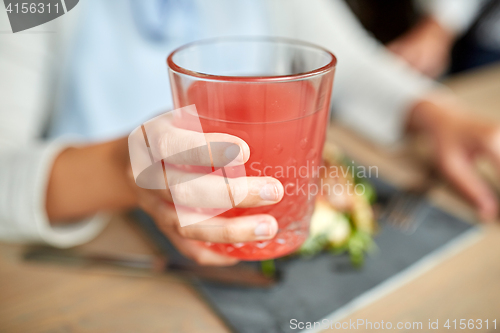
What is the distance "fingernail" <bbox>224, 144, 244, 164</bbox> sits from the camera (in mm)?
298

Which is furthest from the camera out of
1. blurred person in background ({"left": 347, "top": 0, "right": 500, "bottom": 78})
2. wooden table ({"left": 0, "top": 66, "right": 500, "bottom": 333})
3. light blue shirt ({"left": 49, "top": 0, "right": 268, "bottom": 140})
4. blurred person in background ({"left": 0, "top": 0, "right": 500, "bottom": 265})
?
blurred person in background ({"left": 347, "top": 0, "right": 500, "bottom": 78})

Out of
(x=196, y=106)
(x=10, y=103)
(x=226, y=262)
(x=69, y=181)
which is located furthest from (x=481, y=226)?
(x=10, y=103)

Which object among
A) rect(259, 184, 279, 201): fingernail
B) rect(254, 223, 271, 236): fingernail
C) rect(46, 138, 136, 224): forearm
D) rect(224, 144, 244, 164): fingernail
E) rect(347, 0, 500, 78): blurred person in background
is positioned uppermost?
rect(224, 144, 244, 164): fingernail

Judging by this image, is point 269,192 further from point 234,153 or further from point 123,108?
point 123,108

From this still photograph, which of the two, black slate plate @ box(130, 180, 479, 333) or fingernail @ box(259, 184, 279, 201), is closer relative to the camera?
fingernail @ box(259, 184, 279, 201)

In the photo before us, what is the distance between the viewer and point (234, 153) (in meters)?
0.30

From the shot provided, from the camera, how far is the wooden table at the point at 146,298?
0.46m

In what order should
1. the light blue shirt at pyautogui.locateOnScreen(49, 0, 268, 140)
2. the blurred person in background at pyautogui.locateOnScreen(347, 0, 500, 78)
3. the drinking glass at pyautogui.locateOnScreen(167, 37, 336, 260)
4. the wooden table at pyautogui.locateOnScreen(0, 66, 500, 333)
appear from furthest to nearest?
1. the blurred person in background at pyautogui.locateOnScreen(347, 0, 500, 78)
2. the light blue shirt at pyautogui.locateOnScreen(49, 0, 268, 140)
3. the wooden table at pyautogui.locateOnScreen(0, 66, 500, 333)
4. the drinking glass at pyautogui.locateOnScreen(167, 37, 336, 260)

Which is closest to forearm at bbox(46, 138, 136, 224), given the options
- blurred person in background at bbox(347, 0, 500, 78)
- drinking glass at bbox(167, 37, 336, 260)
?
drinking glass at bbox(167, 37, 336, 260)

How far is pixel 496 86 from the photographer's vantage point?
1.20 metres

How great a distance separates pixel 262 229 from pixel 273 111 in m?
0.12

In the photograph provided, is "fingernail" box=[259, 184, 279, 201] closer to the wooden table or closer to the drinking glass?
the drinking glass

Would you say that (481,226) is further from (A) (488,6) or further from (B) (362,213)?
(A) (488,6)

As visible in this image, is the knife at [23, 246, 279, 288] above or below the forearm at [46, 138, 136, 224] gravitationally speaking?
below
